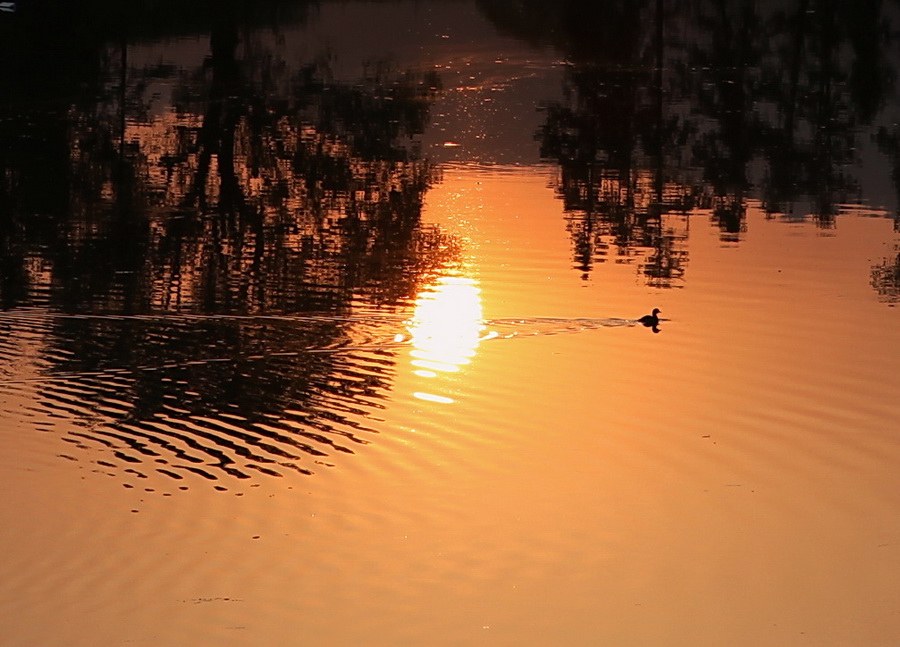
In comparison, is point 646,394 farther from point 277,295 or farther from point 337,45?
point 337,45

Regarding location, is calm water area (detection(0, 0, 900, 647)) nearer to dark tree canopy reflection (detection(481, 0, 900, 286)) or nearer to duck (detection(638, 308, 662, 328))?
duck (detection(638, 308, 662, 328))

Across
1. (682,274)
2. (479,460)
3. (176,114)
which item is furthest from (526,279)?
(176,114)

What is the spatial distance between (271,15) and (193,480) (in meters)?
49.2

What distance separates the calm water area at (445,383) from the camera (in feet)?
29.6

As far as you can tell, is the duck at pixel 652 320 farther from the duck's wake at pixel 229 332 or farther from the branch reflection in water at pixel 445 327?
the branch reflection in water at pixel 445 327

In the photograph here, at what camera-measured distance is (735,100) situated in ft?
124

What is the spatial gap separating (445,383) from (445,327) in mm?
2059

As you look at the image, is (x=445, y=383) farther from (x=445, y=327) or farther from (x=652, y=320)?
(x=652, y=320)

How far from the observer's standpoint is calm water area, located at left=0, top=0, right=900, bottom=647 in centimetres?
902

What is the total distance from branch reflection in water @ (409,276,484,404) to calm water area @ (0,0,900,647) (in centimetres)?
5

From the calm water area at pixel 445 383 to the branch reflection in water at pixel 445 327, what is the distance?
0.05 m

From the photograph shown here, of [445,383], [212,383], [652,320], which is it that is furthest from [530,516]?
[652,320]

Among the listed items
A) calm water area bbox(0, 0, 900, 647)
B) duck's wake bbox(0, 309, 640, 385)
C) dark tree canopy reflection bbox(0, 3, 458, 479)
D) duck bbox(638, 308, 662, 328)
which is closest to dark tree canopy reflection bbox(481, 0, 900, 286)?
calm water area bbox(0, 0, 900, 647)

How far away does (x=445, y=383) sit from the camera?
13453mm
